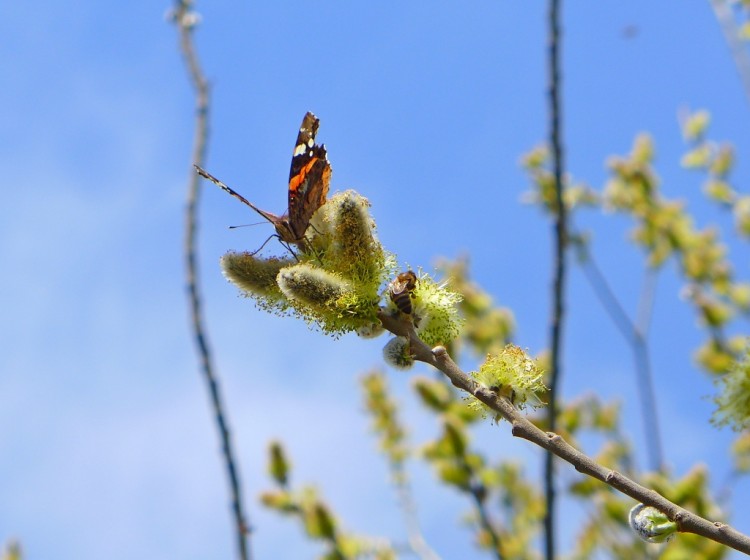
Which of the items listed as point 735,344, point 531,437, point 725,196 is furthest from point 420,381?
point 531,437

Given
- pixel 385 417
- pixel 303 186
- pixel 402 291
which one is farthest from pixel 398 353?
pixel 385 417

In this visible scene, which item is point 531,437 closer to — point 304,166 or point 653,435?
point 304,166

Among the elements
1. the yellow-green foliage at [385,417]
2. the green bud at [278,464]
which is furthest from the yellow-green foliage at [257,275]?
the yellow-green foliage at [385,417]

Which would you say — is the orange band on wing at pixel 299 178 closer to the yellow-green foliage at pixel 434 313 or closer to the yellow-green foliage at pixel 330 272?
the yellow-green foliage at pixel 330 272

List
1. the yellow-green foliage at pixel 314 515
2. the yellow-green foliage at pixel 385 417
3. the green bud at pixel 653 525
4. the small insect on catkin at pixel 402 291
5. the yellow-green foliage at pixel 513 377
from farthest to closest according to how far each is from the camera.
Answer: the yellow-green foliage at pixel 385 417
the yellow-green foliage at pixel 314 515
the small insect on catkin at pixel 402 291
the yellow-green foliage at pixel 513 377
the green bud at pixel 653 525

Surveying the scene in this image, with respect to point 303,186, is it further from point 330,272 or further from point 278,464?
point 278,464

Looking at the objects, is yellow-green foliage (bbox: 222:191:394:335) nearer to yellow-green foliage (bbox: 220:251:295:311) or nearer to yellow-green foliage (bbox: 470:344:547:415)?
yellow-green foliage (bbox: 220:251:295:311)

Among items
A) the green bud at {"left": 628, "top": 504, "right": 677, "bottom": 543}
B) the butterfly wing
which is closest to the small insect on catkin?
the butterfly wing
